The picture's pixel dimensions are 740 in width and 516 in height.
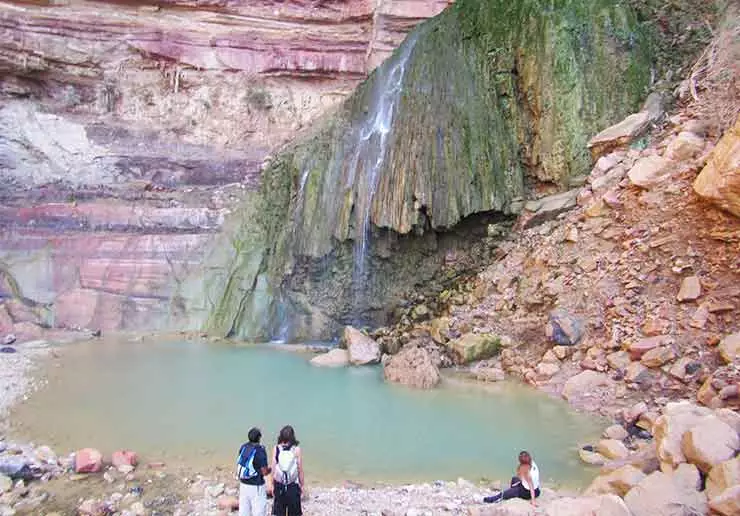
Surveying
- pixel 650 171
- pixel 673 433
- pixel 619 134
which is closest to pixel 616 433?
pixel 673 433

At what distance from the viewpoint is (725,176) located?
8.76 metres

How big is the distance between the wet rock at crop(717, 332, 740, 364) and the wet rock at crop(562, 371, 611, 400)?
5.84ft

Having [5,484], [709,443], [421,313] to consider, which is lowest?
[5,484]

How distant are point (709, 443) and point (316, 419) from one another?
5.54 m

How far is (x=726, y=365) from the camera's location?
25.2 feet

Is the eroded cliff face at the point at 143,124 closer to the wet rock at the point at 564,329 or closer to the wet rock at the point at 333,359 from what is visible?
the wet rock at the point at 333,359

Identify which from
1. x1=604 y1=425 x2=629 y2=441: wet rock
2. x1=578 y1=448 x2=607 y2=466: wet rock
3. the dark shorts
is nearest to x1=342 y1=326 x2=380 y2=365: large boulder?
x1=604 y1=425 x2=629 y2=441: wet rock

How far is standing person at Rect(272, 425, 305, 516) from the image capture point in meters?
4.82

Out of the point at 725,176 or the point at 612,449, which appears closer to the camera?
the point at 612,449

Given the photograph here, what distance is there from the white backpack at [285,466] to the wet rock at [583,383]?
19.3 feet

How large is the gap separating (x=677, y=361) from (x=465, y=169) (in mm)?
7427

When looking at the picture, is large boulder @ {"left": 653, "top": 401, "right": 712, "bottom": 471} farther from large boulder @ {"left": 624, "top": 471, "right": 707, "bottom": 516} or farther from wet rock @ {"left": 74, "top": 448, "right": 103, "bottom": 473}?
wet rock @ {"left": 74, "top": 448, "right": 103, "bottom": 473}

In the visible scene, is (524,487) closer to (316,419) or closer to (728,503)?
(728,503)

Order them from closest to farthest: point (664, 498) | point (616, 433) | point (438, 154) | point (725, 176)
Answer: point (664, 498) → point (616, 433) → point (725, 176) → point (438, 154)
